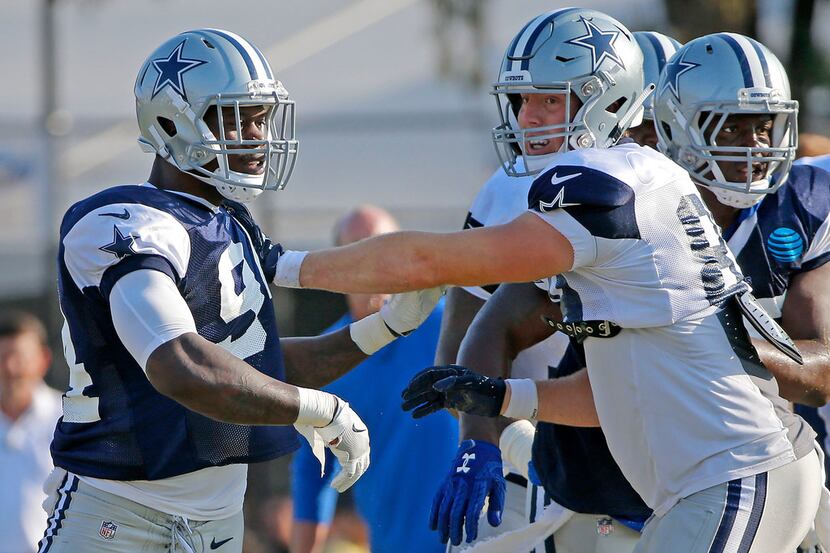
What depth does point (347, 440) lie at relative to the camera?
3.29 metres

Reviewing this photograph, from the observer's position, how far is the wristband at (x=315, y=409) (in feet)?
10.5

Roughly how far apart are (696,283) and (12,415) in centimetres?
468

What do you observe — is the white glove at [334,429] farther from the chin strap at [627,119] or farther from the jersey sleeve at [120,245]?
the chin strap at [627,119]

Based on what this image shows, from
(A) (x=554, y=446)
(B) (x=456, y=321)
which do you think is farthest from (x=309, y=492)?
(A) (x=554, y=446)

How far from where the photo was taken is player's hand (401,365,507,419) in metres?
3.31

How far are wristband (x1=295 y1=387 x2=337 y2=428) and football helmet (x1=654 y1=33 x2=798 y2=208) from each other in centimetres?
132

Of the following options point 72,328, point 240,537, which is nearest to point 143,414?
point 72,328

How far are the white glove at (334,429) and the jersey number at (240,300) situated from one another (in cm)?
33

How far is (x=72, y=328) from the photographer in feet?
11.1

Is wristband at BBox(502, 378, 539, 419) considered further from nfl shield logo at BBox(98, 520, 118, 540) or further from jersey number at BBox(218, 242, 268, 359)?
nfl shield logo at BBox(98, 520, 118, 540)

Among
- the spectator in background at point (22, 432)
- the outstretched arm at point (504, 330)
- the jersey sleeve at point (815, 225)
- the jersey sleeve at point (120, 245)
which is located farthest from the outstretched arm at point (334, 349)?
the spectator in background at point (22, 432)

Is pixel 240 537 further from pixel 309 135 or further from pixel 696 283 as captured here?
pixel 309 135

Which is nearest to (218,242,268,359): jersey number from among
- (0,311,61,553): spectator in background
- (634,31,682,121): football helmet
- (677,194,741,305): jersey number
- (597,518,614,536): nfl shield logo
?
(597,518,614,536): nfl shield logo

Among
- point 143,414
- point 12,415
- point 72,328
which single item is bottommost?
point 12,415
